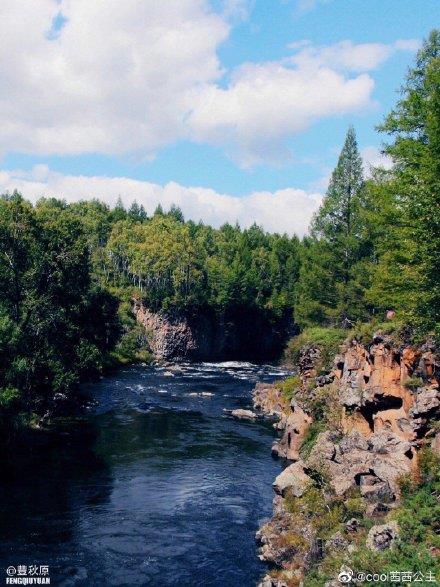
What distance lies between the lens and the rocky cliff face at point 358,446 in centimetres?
2597

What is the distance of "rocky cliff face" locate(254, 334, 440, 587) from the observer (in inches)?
1022

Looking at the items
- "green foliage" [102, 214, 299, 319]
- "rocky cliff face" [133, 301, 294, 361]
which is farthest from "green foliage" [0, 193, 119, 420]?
"green foliage" [102, 214, 299, 319]

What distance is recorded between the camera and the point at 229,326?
126 meters

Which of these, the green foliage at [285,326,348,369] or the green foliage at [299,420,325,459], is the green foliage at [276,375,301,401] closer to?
the green foliage at [285,326,348,369]

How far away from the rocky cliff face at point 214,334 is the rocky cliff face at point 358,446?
240ft

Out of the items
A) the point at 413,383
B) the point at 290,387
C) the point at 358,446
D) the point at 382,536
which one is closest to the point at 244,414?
the point at 290,387

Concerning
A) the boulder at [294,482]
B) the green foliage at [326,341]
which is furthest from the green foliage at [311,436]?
the green foliage at [326,341]

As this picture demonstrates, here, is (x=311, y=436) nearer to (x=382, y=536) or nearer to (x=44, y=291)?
(x=382, y=536)

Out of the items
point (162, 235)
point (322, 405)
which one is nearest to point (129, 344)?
point (162, 235)

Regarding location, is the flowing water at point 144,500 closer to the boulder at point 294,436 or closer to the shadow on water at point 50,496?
the shadow on water at point 50,496

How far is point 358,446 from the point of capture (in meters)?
32.0

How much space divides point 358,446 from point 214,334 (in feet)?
301

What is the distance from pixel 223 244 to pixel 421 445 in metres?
135

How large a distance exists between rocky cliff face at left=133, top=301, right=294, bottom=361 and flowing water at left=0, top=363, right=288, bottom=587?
53.4 meters
